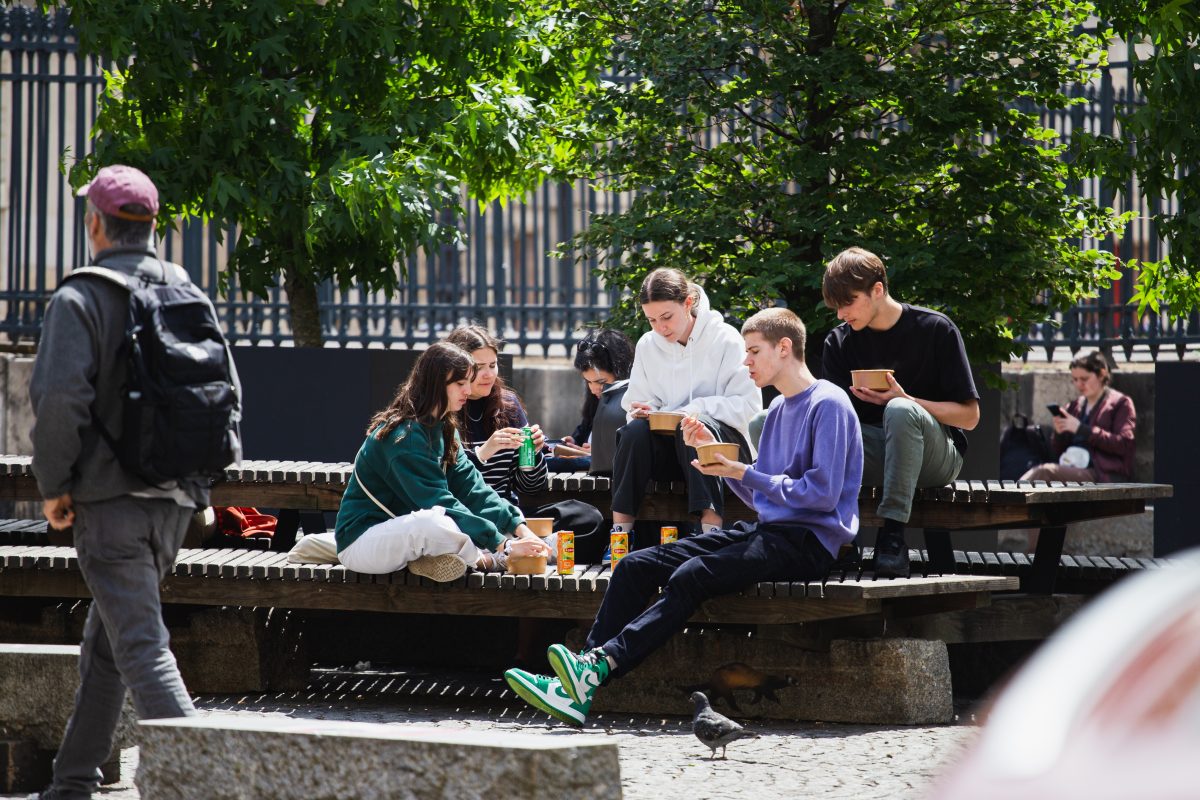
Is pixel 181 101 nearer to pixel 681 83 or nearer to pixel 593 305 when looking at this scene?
pixel 681 83

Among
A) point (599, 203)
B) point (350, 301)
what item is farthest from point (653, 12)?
point (599, 203)

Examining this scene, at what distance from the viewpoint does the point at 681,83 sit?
958 centimetres

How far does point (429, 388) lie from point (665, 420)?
1120 millimetres

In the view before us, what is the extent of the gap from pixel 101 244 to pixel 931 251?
17.6 ft

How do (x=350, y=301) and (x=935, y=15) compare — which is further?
(x=350, y=301)

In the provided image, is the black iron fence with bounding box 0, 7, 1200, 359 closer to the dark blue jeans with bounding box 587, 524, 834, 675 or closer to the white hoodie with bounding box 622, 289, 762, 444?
the white hoodie with bounding box 622, 289, 762, 444

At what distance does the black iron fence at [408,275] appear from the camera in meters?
12.4

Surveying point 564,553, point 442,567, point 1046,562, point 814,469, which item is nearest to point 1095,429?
point 1046,562

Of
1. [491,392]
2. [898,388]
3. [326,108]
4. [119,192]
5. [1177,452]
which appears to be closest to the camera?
[119,192]

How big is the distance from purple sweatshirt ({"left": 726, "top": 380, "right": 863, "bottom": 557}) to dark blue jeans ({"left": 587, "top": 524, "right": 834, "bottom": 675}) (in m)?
0.07

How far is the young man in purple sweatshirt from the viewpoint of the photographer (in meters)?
6.52

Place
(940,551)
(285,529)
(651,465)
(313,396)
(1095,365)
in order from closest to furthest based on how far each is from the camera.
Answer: (651,465) → (940,551) → (285,529) → (313,396) → (1095,365)

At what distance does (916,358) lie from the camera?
7480mm

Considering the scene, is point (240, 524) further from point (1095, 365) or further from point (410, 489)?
point (1095, 365)
